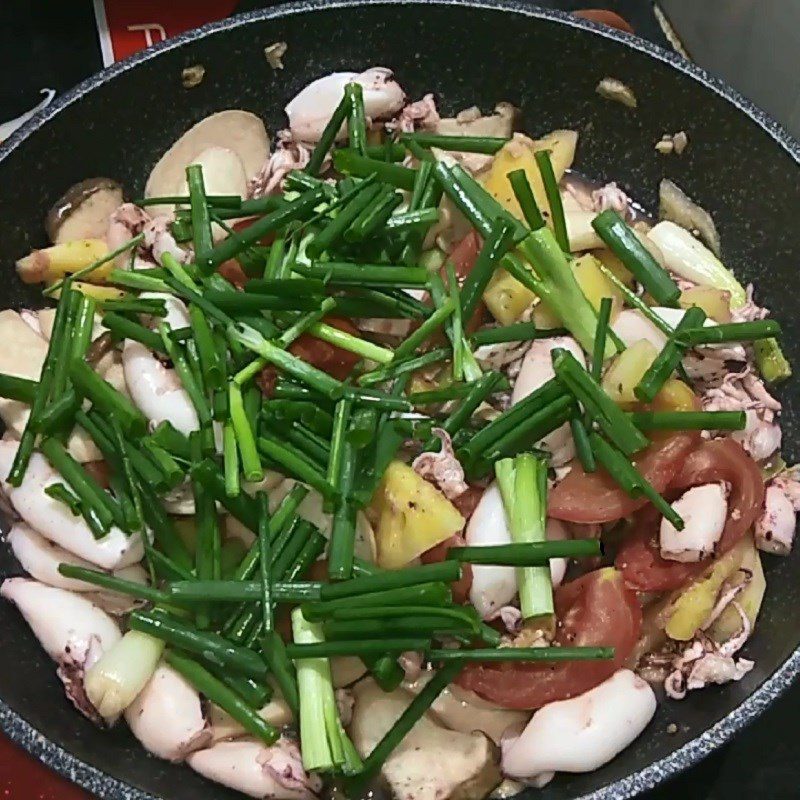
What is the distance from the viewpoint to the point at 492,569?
1094 millimetres

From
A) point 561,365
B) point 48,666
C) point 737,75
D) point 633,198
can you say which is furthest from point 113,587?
point 737,75

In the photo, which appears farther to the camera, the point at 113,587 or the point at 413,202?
the point at 413,202

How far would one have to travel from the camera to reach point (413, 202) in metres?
1.28

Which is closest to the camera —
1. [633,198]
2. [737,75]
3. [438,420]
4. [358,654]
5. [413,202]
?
[358,654]

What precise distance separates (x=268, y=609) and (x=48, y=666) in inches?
12.9

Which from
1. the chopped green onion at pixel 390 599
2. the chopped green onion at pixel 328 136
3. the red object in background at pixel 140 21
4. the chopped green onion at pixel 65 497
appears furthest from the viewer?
the red object in background at pixel 140 21

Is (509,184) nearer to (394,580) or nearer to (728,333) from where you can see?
(728,333)

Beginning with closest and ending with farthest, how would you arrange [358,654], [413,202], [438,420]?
[358,654] → [438,420] → [413,202]

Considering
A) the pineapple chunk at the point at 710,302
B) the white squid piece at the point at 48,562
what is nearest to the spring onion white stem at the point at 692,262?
the pineapple chunk at the point at 710,302

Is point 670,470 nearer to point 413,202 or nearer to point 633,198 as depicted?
point 413,202

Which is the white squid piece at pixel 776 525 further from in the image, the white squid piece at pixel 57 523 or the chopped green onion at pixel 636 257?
the white squid piece at pixel 57 523

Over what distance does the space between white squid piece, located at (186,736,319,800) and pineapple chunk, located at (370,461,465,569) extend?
0.23m

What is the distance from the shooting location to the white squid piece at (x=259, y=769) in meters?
1.05

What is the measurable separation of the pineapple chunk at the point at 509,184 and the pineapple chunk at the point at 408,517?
260 mm
